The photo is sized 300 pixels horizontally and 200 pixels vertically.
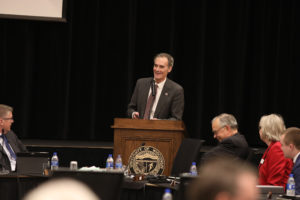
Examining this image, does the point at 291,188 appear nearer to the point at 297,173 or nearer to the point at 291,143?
the point at 297,173

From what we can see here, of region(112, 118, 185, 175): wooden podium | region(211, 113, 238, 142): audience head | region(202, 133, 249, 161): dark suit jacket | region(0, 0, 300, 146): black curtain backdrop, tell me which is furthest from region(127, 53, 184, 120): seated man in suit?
region(0, 0, 300, 146): black curtain backdrop

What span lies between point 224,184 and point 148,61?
25.4ft

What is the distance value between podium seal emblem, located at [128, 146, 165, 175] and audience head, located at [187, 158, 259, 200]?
367cm

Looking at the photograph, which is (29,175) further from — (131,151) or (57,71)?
(57,71)

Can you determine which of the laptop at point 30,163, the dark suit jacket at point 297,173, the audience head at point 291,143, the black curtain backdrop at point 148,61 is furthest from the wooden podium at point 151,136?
the black curtain backdrop at point 148,61

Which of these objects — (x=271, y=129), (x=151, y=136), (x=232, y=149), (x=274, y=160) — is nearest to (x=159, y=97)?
(x=151, y=136)

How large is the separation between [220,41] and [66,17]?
8.46 ft

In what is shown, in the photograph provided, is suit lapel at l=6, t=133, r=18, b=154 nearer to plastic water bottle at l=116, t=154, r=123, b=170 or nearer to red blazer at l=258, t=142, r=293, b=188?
plastic water bottle at l=116, t=154, r=123, b=170

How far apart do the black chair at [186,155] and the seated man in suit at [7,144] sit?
5.05 feet

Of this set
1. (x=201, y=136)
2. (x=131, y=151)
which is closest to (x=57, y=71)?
(x=201, y=136)

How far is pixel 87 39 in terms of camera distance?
8938 mm

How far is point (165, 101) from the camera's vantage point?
5836mm

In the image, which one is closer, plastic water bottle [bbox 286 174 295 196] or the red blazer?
plastic water bottle [bbox 286 174 295 196]

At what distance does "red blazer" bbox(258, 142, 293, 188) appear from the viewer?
4660mm
